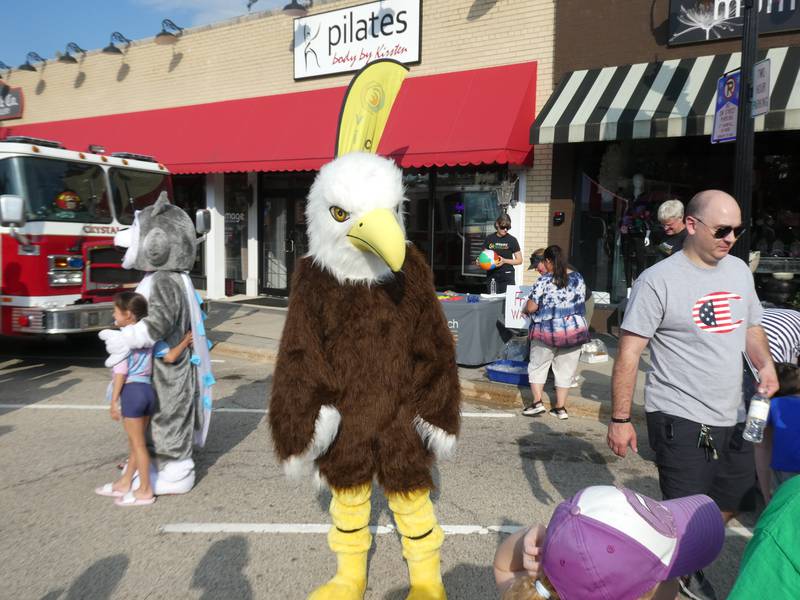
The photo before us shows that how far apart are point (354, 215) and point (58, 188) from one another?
6449mm

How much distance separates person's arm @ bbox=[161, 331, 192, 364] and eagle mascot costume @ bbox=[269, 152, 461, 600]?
160 centimetres

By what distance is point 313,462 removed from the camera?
110 inches

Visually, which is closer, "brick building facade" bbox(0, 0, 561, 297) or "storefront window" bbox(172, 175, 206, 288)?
"brick building facade" bbox(0, 0, 561, 297)

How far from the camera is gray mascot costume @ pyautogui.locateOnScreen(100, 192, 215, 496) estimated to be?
4113 millimetres

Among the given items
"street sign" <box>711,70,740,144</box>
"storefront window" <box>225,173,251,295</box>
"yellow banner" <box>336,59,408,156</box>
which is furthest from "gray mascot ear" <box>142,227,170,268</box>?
"storefront window" <box>225,173,251,295</box>

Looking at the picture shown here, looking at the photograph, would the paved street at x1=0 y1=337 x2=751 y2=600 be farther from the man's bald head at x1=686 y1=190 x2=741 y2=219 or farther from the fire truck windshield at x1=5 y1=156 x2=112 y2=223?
the fire truck windshield at x1=5 y1=156 x2=112 y2=223

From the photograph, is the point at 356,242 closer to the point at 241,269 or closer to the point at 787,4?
the point at 787,4

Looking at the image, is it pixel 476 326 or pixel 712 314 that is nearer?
pixel 712 314

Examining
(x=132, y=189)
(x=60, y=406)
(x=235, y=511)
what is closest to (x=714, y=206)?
(x=235, y=511)

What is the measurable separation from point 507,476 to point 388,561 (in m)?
1.50

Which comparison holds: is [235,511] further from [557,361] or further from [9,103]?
[9,103]

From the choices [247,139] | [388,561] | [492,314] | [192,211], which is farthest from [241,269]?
[388,561]

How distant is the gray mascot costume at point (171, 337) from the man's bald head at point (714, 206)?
311 cm

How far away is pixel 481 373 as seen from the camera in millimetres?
7668
